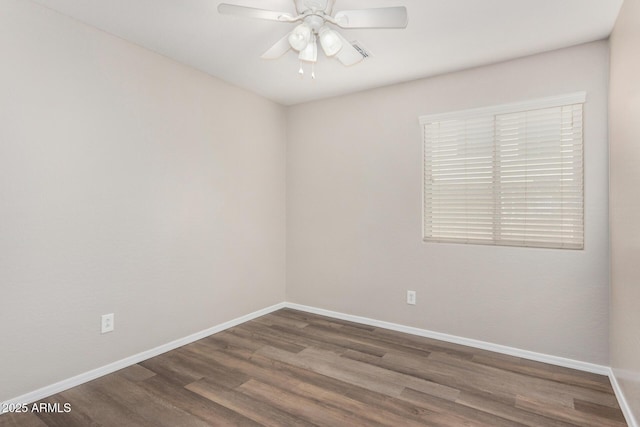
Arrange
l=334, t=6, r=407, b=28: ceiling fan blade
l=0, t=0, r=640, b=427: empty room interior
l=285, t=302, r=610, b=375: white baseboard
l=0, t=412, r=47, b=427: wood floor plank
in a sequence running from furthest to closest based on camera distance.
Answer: l=285, t=302, r=610, b=375: white baseboard → l=0, t=0, r=640, b=427: empty room interior → l=0, t=412, r=47, b=427: wood floor plank → l=334, t=6, r=407, b=28: ceiling fan blade

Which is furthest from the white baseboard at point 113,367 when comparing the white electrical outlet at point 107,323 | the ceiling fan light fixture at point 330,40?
the ceiling fan light fixture at point 330,40

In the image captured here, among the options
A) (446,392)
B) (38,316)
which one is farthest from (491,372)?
(38,316)

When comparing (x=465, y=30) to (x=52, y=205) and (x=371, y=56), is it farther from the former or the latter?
(x=52, y=205)

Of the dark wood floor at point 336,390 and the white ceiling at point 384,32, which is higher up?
the white ceiling at point 384,32

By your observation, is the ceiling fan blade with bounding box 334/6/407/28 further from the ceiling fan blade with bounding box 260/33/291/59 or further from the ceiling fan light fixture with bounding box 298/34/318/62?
the ceiling fan blade with bounding box 260/33/291/59

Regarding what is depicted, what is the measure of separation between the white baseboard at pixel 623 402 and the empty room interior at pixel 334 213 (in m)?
0.02

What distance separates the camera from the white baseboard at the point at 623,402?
1.80 meters

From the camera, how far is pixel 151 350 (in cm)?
267

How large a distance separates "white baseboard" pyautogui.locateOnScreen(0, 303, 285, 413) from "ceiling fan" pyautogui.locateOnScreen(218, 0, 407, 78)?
95.2 inches

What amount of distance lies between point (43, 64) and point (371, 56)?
2.23m

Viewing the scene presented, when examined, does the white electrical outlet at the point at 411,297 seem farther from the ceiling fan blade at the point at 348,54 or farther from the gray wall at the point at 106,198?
the ceiling fan blade at the point at 348,54

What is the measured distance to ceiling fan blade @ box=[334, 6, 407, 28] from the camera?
67.2 inches

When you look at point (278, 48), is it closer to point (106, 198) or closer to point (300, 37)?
point (300, 37)

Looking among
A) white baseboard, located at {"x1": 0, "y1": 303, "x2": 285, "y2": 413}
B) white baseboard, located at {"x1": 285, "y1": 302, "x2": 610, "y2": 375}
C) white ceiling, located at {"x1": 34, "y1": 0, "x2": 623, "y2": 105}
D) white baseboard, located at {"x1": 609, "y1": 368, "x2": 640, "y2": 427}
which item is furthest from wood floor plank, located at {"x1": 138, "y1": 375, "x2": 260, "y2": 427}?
white ceiling, located at {"x1": 34, "y1": 0, "x2": 623, "y2": 105}
